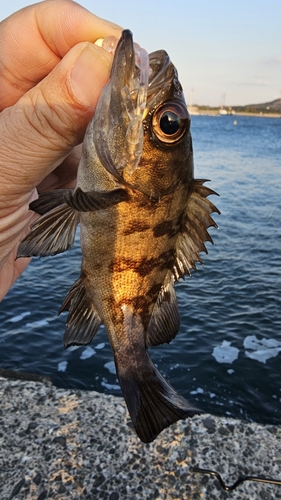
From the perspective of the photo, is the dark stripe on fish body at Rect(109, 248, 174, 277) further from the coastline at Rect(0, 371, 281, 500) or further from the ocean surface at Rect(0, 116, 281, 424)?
the ocean surface at Rect(0, 116, 281, 424)

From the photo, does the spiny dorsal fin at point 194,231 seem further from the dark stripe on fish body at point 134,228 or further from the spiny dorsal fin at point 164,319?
the dark stripe on fish body at point 134,228

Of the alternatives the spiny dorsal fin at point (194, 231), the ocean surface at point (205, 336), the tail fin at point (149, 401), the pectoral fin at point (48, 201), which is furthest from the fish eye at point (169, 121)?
the ocean surface at point (205, 336)

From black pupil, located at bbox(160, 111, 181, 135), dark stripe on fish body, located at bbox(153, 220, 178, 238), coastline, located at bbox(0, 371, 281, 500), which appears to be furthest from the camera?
coastline, located at bbox(0, 371, 281, 500)

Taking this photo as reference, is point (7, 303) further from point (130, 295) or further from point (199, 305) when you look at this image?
point (130, 295)

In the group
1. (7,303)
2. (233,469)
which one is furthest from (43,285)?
(233,469)

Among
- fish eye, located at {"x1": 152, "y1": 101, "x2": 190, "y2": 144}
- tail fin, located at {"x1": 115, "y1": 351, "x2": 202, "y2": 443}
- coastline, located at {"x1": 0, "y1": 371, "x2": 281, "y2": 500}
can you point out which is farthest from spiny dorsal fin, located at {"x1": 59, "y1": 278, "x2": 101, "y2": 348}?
coastline, located at {"x1": 0, "y1": 371, "x2": 281, "y2": 500}

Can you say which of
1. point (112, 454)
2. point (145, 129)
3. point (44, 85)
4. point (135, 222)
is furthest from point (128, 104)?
point (112, 454)

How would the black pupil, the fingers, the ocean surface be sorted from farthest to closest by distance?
the ocean surface
the fingers
the black pupil
